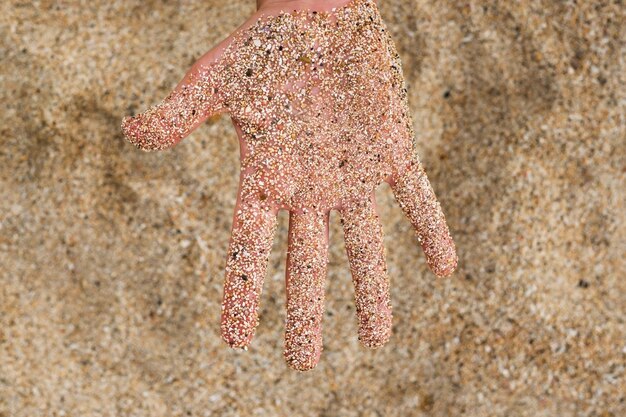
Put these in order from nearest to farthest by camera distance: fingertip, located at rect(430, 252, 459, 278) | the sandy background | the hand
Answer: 1. the hand
2. fingertip, located at rect(430, 252, 459, 278)
3. the sandy background

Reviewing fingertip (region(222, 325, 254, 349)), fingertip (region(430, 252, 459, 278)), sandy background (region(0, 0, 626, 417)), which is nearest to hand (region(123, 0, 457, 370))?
fingertip (region(222, 325, 254, 349))

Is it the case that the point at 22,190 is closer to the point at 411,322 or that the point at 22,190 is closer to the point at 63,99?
the point at 63,99

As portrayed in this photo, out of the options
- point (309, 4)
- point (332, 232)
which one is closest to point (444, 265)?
point (332, 232)

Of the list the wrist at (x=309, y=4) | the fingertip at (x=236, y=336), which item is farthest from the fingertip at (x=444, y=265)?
the wrist at (x=309, y=4)

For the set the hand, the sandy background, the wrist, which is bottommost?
the sandy background

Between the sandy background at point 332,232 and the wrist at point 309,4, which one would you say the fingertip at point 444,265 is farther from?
the wrist at point 309,4

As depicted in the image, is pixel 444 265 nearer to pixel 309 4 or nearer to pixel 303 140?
pixel 303 140

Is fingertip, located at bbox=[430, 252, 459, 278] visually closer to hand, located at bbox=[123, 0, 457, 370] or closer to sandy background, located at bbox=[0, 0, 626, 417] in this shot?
hand, located at bbox=[123, 0, 457, 370]
